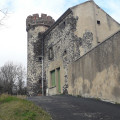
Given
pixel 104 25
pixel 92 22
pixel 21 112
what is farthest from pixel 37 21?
pixel 21 112

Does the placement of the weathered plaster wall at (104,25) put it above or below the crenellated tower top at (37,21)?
below

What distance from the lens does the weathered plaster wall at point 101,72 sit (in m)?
10.3

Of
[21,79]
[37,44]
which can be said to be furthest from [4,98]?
[21,79]

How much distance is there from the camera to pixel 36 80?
21.7 metres

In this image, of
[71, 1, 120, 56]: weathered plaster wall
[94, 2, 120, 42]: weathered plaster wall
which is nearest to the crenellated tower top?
[71, 1, 120, 56]: weathered plaster wall

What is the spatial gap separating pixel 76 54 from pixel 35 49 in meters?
7.25

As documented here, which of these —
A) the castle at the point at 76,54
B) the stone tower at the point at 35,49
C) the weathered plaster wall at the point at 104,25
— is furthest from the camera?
the stone tower at the point at 35,49

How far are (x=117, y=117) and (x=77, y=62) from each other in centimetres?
793

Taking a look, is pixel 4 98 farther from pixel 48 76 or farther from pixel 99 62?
pixel 48 76

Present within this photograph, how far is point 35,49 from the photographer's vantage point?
22.5 meters

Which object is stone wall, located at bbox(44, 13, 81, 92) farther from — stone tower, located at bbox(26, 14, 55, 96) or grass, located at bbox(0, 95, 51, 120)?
grass, located at bbox(0, 95, 51, 120)

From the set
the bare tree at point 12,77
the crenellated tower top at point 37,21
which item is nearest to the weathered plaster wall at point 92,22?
the crenellated tower top at point 37,21

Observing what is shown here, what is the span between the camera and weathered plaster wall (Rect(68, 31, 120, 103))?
10.3m

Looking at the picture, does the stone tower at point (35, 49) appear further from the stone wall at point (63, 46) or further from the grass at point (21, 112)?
the grass at point (21, 112)
